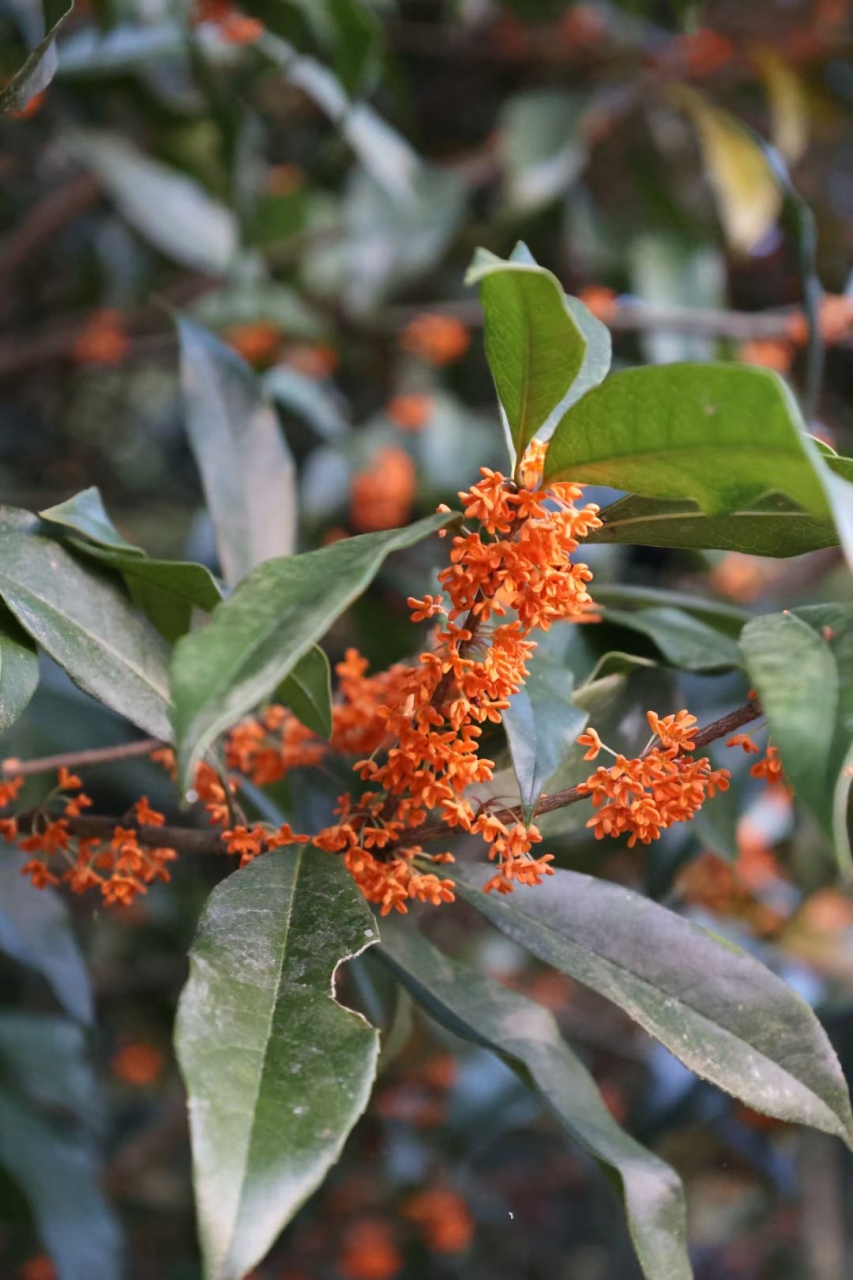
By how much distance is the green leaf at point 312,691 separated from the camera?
25.6 inches

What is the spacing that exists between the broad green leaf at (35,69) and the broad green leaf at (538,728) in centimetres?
46

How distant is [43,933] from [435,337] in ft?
4.03

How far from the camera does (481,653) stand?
59 cm

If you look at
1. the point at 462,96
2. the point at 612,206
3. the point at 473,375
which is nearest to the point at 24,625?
the point at 473,375

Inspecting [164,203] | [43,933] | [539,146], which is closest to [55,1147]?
[43,933]

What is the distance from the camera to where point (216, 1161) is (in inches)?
17.1

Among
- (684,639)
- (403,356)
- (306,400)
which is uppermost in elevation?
(684,639)

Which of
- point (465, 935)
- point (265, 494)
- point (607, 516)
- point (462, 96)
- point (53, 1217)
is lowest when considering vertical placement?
point (465, 935)

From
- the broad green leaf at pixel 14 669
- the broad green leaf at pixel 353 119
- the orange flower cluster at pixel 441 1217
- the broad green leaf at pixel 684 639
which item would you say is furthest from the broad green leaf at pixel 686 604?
the orange flower cluster at pixel 441 1217

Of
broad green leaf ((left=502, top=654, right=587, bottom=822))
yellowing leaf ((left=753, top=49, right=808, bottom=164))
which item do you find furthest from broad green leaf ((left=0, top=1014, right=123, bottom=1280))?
yellowing leaf ((left=753, top=49, right=808, bottom=164))

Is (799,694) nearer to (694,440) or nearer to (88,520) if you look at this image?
(694,440)

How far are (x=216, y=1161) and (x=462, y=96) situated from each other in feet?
7.35

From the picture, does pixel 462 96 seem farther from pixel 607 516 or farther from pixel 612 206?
pixel 607 516

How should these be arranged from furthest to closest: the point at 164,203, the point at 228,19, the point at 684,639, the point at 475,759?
the point at 164,203 < the point at 228,19 < the point at 684,639 < the point at 475,759
